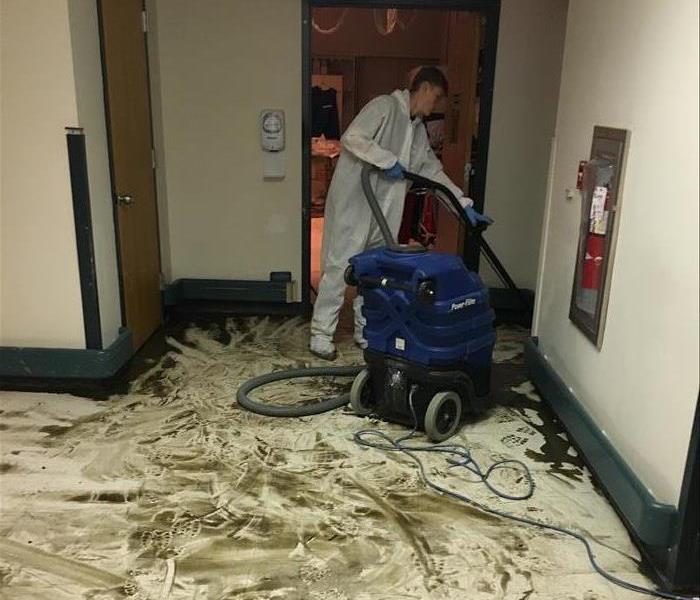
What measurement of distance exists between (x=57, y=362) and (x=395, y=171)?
6.06ft

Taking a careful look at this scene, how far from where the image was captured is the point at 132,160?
3490 mm

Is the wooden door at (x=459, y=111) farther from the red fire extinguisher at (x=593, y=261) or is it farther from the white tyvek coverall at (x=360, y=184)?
the red fire extinguisher at (x=593, y=261)

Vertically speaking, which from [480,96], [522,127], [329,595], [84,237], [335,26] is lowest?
[329,595]

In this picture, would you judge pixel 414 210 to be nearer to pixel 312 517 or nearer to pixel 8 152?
pixel 8 152

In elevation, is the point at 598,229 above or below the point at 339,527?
above

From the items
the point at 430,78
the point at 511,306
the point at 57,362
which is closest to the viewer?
the point at 57,362

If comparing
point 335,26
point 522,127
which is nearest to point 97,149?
point 522,127

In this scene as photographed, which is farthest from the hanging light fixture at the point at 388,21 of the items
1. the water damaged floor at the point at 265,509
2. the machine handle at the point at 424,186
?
the water damaged floor at the point at 265,509

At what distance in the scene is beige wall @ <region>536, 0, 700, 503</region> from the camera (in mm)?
1825

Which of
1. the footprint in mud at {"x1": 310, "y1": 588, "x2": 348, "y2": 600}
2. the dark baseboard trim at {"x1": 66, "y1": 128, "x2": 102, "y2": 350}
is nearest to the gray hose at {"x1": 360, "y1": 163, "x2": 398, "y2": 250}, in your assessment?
the dark baseboard trim at {"x1": 66, "y1": 128, "x2": 102, "y2": 350}

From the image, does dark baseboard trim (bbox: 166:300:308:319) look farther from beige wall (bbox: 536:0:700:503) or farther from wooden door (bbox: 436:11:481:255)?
beige wall (bbox: 536:0:700:503)

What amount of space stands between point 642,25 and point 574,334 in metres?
1.21

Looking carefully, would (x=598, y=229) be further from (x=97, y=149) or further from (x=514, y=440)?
(x=97, y=149)

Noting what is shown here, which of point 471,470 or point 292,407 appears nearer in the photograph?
point 471,470
